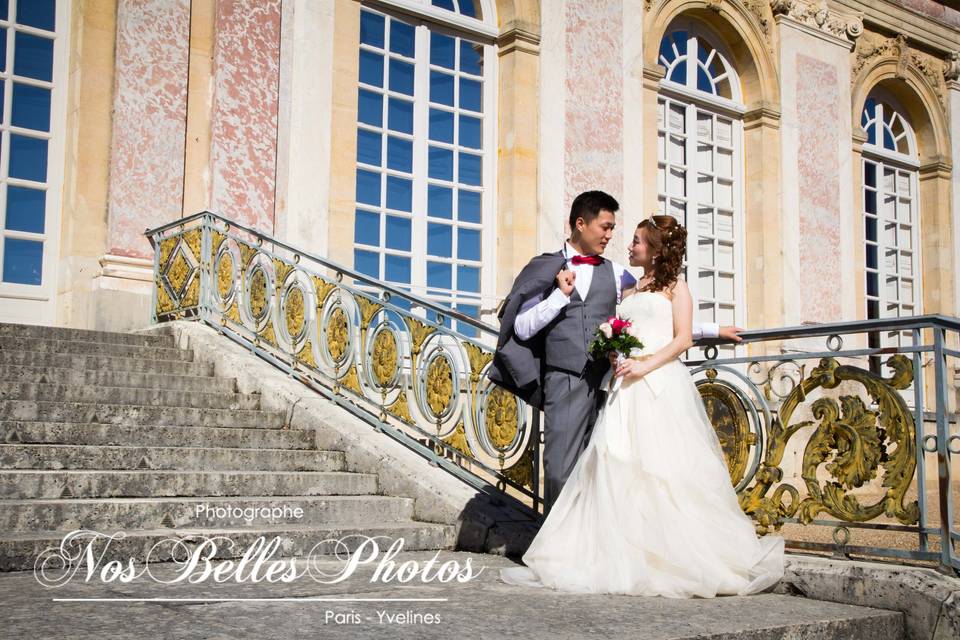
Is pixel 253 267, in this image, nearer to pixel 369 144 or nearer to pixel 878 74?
pixel 369 144

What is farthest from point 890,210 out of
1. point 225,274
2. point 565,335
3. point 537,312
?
point 537,312

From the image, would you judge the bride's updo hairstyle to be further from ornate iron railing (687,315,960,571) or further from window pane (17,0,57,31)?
window pane (17,0,57,31)

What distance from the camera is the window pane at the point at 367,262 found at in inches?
356

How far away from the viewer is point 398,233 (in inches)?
368

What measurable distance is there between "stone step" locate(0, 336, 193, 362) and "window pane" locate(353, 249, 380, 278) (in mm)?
2460

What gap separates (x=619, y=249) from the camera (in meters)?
10.5

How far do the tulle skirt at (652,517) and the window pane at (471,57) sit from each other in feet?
22.0

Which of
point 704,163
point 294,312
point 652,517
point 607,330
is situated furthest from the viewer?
point 704,163

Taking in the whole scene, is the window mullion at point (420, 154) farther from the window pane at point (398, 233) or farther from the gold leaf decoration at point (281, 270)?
the gold leaf decoration at point (281, 270)

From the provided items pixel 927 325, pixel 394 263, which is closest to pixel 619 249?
pixel 394 263

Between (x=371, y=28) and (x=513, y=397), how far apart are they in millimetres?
5405

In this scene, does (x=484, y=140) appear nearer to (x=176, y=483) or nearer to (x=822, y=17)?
(x=822, y=17)

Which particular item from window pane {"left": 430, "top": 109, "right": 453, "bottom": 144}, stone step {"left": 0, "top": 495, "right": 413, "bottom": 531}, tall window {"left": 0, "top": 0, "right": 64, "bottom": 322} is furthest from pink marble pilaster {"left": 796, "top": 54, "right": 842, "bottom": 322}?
stone step {"left": 0, "top": 495, "right": 413, "bottom": 531}

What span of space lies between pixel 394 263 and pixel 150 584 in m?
6.00
